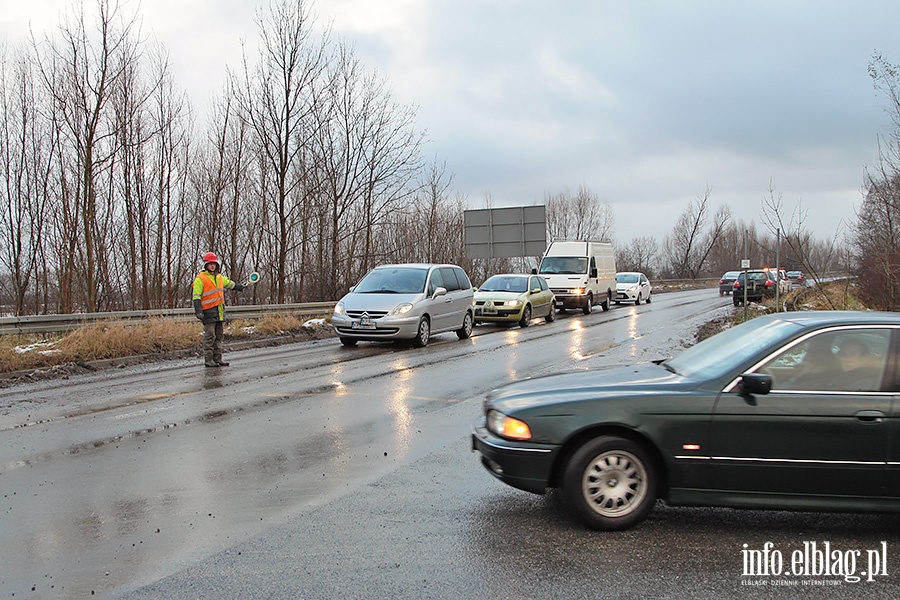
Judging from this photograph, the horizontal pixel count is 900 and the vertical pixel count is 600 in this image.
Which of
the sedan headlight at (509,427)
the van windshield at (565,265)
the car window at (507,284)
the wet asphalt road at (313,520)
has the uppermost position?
the van windshield at (565,265)

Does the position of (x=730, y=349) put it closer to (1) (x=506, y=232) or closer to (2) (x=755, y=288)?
(1) (x=506, y=232)

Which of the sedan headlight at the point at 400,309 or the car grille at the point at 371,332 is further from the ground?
the sedan headlight at the point at 400,309

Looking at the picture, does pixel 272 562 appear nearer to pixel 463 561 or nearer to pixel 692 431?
pixel 463 561

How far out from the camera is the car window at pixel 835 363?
4.59 metres

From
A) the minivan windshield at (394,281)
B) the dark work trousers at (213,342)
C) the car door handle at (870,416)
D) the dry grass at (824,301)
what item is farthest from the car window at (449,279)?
the car door handle at (870,416)

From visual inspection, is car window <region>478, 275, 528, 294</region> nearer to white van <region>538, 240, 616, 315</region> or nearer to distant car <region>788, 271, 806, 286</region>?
white van <region>538, 240, 616, 315</region>

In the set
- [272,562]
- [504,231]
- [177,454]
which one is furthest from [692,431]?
[504,231]

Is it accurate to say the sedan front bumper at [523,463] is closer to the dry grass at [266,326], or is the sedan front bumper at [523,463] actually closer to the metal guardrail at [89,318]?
the metal guardrail at [89,318]

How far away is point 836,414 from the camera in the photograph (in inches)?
176

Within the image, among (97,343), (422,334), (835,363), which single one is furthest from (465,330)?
(835,363)

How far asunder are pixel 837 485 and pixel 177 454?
5.28 meters

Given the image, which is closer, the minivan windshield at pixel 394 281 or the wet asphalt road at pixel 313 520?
the wet asphalt road at pixel 313 520

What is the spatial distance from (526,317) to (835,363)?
17903 millimetres

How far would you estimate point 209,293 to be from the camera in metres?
13.3
